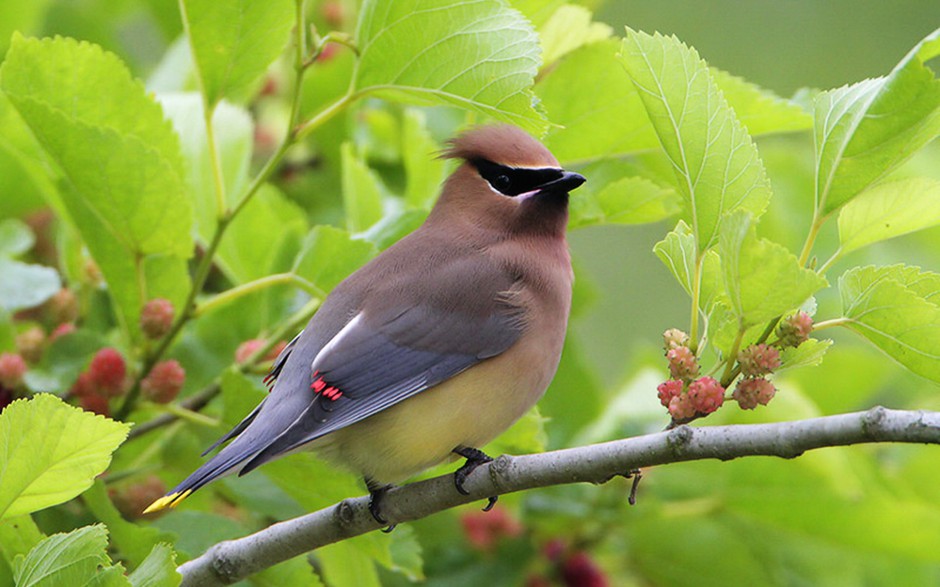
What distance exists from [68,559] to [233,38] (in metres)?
1.30

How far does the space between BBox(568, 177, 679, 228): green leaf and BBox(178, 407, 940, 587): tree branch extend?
0.81 meters

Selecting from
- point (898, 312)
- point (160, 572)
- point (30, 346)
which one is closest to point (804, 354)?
point (898, 312)

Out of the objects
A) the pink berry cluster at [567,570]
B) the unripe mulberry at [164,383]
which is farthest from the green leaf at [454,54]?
the pink berry cluster at [567,570]

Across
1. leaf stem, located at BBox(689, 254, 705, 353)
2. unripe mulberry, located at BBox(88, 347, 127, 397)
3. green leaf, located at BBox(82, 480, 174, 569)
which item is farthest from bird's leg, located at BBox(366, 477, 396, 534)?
leaf stem, located at BBox(689, 254, 705, 353)

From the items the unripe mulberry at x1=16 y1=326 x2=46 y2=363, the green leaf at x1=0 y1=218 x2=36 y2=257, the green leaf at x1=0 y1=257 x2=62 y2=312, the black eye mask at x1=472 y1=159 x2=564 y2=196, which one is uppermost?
the green leaf at x1=0 y1=218 x2=36 y2=257

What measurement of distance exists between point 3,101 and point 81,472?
4.64 ft

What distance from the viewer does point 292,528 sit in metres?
2.55

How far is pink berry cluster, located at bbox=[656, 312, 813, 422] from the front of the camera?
2.28 meters

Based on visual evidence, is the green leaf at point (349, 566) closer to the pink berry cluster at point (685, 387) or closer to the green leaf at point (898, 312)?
the pink berry cluster at point (685, 387)

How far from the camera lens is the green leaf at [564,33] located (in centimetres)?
325

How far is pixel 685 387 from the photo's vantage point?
2338mm

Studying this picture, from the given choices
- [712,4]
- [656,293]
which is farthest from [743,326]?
[712,4]

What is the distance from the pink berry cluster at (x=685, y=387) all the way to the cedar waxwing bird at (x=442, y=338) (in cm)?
69

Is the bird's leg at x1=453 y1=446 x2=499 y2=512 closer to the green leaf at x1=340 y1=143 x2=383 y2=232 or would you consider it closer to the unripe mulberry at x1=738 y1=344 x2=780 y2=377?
the unripe mulberry at x1=738 y1=344 x2=780 y2=377
